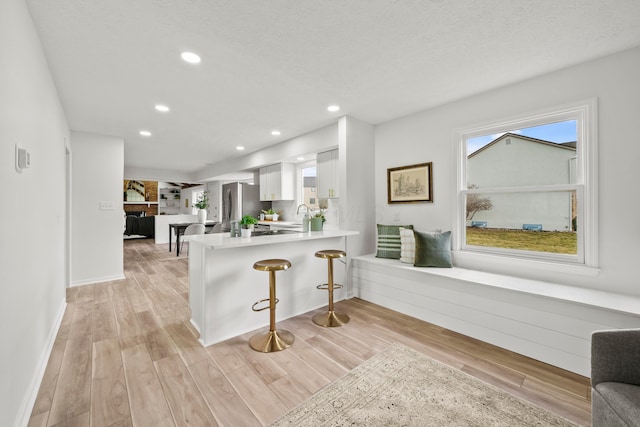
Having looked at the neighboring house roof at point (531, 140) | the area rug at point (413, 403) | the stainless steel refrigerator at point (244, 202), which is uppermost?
the neighboring house roof at point (531, 140)

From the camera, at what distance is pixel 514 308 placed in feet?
7.49

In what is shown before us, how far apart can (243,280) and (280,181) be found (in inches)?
117

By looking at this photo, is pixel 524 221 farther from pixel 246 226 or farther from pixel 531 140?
pixel 246 226

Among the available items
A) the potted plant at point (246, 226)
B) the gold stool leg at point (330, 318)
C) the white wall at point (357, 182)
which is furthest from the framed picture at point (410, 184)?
the potted plant at point (246, 226)

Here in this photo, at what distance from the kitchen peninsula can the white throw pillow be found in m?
0.66

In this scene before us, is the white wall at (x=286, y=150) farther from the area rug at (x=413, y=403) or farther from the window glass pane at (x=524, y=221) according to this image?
the area rug at (x=413, y=403)

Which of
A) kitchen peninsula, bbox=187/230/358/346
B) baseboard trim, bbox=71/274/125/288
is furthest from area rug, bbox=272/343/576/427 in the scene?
baseboard trim, bbox=71/274/125/288

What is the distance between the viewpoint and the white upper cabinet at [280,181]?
5.32m

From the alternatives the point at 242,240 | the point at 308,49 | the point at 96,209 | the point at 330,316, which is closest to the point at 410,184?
the point at 330,316

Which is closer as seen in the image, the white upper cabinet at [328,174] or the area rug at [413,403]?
the area rug at [413,403]

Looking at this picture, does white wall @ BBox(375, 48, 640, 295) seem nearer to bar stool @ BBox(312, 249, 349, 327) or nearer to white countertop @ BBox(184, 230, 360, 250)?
bar stool @ BBox(312, 249, 349, 327)

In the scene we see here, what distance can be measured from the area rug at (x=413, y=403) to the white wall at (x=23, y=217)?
142 cm

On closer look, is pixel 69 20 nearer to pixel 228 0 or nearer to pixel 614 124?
pixel 228 0

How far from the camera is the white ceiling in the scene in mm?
1684
